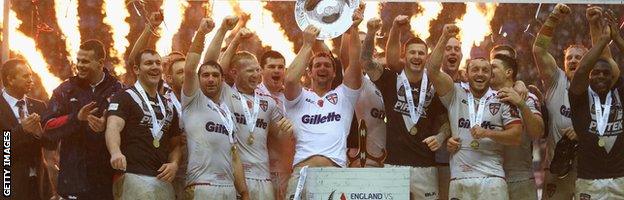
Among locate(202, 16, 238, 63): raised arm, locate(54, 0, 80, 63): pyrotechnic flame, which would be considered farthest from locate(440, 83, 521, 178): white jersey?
locate(54, 0, 80, 63): pyrotechnic flame

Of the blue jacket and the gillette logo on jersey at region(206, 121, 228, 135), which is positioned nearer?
the gillette logo on jersey at region(206, 121, 228, 135)

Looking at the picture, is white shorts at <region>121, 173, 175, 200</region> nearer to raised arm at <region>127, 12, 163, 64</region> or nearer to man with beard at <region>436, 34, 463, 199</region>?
raised arm at <region>127, 12, 163, 64</region>

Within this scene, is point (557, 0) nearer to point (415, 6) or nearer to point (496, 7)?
point (496, 7)

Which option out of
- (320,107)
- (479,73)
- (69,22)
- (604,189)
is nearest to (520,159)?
(604,189)

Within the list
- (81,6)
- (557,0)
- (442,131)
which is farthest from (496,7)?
(81,6)

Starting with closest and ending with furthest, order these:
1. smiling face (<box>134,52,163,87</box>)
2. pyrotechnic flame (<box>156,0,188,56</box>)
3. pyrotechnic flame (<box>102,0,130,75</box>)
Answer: smiling face (<box>134,52,163,87</box>) → pyrotechnic flame (<box>102,0,130,75</box>) → pyrotechnic flame (<box>156,0,188,56</box>)

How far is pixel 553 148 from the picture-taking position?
9922mm

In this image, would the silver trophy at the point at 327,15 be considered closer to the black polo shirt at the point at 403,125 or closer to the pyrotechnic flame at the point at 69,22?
the black polo shirt at the point at 403,125

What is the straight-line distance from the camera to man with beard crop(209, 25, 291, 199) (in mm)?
9367

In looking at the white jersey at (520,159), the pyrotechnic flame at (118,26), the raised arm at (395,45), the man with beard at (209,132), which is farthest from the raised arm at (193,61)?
the white jersey at (520,159)

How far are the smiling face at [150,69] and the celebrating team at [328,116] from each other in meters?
0.01

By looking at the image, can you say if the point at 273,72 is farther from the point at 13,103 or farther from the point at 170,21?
the point at 13,103

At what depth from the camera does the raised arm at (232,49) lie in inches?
372

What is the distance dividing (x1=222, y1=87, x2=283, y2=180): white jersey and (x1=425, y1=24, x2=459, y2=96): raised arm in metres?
1.33
